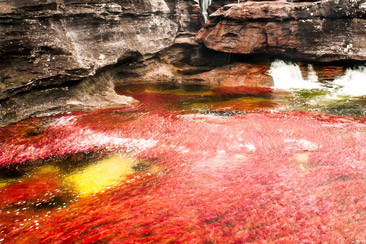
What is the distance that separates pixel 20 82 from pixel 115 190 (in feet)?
22.0

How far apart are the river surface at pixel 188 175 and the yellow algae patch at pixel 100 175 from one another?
0.09 feet

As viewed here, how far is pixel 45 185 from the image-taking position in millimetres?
6031

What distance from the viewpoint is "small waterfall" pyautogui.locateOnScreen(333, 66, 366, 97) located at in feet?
45.7

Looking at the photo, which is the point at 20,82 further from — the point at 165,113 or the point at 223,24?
the point at 223,24

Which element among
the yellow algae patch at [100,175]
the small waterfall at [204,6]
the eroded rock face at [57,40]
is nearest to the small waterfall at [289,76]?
the eroded rock face at [57,40]

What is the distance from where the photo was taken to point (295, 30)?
16.0m

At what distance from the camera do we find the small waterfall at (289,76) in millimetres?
15930

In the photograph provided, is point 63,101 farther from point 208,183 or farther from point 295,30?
point 295,30

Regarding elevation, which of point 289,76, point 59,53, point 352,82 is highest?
point 59,53

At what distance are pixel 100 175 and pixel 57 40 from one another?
6923 mm

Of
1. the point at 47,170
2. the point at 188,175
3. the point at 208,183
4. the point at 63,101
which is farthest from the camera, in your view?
the point at 63,101

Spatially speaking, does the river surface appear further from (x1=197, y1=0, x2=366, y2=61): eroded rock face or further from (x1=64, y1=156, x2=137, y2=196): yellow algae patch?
(x1=197, y1=0, x2=366, y2=61): eroded rock face

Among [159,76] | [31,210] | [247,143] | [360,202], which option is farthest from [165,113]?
[159,76]

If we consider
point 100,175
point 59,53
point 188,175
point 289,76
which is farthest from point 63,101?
point 289,76
